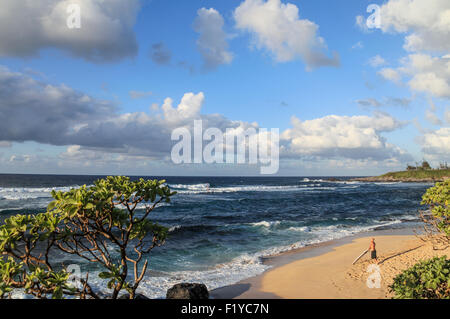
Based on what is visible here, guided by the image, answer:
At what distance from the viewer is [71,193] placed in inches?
188

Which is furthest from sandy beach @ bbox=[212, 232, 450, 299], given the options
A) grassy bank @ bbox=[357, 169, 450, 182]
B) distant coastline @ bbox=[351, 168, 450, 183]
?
grassy bank @ bbox=[357, 169, 450, 182]

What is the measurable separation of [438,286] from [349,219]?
2508 cm

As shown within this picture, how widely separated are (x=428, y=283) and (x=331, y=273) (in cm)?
786

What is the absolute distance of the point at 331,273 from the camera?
12.3 m

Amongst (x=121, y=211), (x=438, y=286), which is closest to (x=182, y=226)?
(x=121, y=211)

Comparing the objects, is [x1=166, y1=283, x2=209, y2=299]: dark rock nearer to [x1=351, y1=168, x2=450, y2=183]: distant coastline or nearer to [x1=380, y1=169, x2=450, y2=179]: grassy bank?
[x1=351, y1=168, x2=450, y2=183]: distant coastline

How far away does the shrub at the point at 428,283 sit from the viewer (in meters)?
4.99

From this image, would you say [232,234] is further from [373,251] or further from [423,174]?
[423,174]

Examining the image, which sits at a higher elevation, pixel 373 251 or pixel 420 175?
pixel 373 251

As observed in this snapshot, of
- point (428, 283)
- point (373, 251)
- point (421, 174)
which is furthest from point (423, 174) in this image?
point (428, 283)

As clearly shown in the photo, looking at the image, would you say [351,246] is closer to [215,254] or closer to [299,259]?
[299,259]

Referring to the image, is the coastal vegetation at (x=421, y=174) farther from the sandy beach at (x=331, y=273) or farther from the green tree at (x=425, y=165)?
the sandy beach at (x=331, y=273)

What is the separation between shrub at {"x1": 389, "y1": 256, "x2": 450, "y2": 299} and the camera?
4.99 meters
